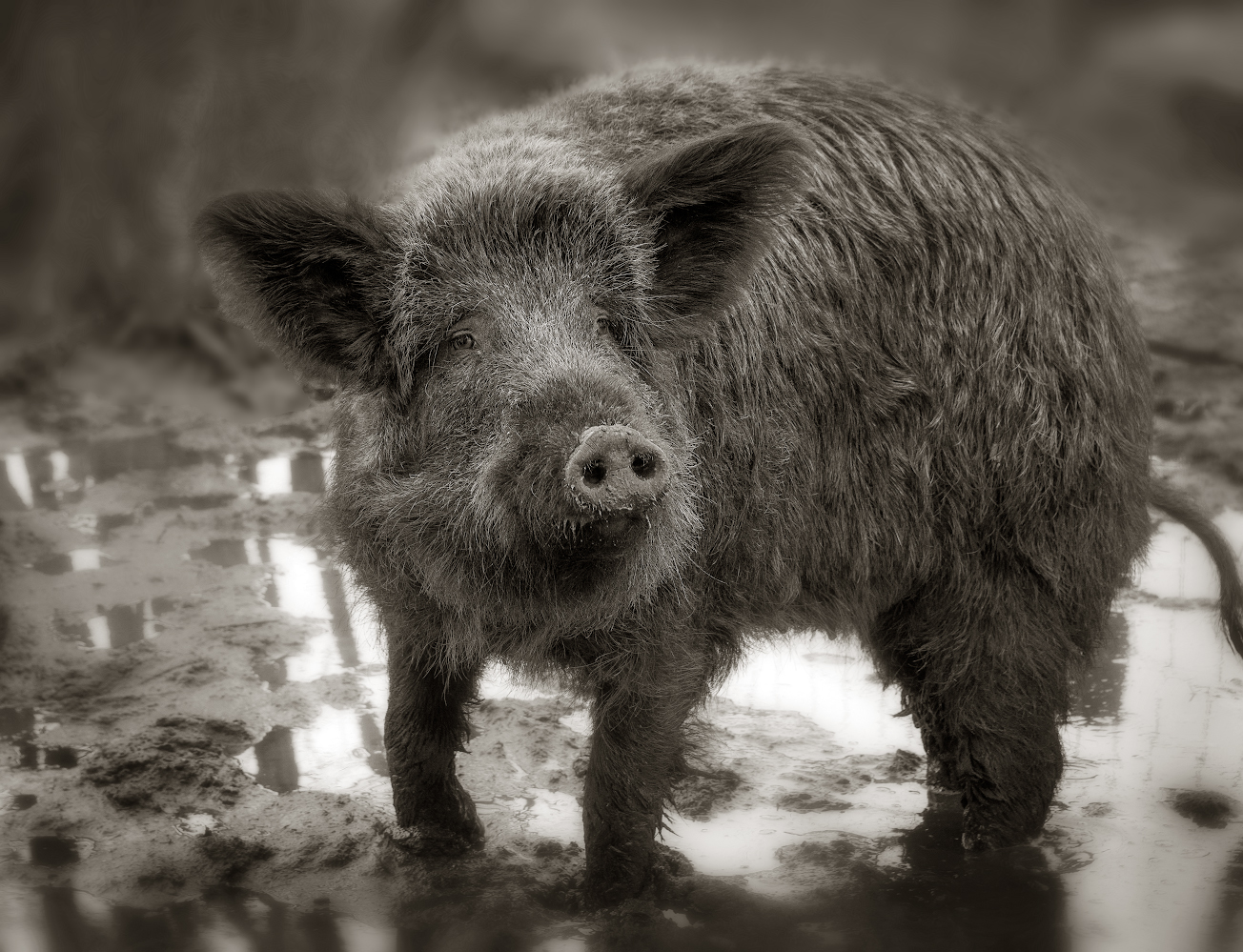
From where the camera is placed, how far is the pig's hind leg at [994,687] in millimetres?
3809

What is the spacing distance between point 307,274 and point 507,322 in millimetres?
548

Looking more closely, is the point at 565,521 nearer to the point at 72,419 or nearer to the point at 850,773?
the point at 850,773

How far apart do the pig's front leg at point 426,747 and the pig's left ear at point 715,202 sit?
136cm

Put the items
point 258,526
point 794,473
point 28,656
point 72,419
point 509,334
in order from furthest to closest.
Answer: point 72,419 → point 258,526 → point 28,656 → point 794,473 → point 509,334

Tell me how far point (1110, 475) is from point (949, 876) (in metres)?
1.35

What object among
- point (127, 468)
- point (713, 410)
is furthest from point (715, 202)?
point (127, 468)

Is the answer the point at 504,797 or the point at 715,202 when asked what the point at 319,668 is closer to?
the point at 504,797

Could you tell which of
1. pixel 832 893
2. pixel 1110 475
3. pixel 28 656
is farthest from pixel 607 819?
pixel 28 656

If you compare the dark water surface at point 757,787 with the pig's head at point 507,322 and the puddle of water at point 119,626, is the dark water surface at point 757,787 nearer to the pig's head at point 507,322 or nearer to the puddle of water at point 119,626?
the puddle of water at point 119,626

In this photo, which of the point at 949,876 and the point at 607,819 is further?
the point at 949,876

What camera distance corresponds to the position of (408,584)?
3.42 m

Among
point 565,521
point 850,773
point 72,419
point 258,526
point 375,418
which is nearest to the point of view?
point 565,521

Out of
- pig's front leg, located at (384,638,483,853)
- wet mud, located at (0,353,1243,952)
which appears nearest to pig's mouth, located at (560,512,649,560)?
wet mud, located at (0,353,1243,952)

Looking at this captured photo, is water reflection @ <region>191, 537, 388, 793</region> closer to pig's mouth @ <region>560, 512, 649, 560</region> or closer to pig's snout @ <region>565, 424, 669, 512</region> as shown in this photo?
pig's mouth @ <region>560, 512, 649, 560</region>
